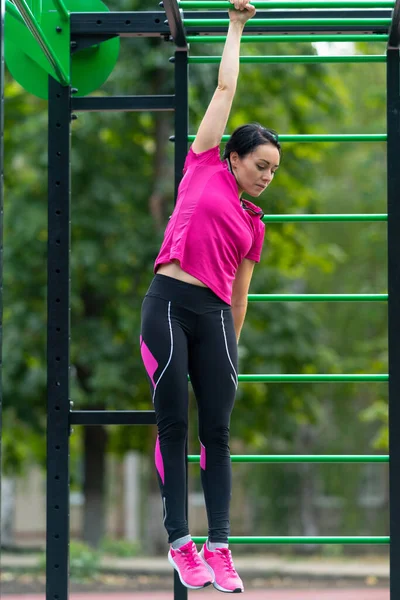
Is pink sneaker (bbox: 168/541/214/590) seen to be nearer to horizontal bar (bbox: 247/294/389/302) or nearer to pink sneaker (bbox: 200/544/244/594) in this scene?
pink sneaker (bbox: 200/544/244/594)

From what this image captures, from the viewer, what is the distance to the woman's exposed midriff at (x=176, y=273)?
3.25 meters

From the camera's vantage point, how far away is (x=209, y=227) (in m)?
3.24

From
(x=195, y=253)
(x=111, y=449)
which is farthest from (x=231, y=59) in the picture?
(x=111, y=449)

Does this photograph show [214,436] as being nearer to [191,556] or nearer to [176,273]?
[191,556]

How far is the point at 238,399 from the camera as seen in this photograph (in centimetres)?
1122

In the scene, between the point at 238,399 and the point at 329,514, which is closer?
the point at 238,399

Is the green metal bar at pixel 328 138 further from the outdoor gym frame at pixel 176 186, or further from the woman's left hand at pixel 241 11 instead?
the woman's left hand at pixel 241 11

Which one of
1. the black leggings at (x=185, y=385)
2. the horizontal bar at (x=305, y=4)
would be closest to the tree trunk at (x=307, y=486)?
the horizontal bar at (x=305, y=4)

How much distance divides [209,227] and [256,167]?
0.25 m

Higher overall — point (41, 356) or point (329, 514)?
point (41, 356)

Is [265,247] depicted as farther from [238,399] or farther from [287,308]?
[238,399]

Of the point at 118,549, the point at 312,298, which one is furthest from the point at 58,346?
the point at 118,549

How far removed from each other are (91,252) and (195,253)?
726 centimetres

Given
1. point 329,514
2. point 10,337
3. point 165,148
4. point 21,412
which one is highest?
point 165,148
